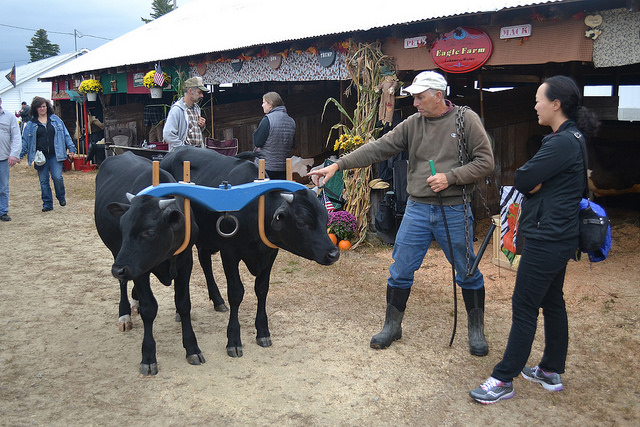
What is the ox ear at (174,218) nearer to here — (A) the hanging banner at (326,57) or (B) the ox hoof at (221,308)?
(B) the ox hoof at (221,308)

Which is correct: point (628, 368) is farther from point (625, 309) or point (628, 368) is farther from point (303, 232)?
point (303, 232)

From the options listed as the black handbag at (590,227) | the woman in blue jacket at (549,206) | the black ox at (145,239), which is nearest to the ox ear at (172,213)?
the black ox at (145,239)

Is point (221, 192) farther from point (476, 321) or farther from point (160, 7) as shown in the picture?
point (160, 7)

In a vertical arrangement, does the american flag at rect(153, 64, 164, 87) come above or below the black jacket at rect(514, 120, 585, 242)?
above

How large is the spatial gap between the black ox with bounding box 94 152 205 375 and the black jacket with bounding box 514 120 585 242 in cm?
217

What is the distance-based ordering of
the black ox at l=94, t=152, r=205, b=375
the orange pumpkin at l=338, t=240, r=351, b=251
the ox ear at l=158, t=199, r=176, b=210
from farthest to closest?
the orange pumpkin at l=338, t=240, r=351, b=251
the ox ear at l=158, t=199, r=176, b=210
the black ox at l=94, t=152, r=205, b=375

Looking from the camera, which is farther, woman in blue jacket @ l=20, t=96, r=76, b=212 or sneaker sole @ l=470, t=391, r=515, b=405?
woman in blue jacket @ l=20, t=96, r=76, b=212

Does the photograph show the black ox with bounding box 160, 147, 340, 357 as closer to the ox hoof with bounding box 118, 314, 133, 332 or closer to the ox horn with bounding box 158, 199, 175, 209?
the ox horn with bounding box 158, 199, 175, 209

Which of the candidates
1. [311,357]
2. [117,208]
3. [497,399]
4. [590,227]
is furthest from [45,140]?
[590,227]

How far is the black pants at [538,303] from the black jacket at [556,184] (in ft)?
0.28

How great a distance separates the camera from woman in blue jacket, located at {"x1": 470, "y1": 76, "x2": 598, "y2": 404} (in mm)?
3311

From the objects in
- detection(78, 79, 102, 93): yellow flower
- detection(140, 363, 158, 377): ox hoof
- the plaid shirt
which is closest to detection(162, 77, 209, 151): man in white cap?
the plaid shirt

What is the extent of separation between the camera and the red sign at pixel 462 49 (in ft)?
20.3

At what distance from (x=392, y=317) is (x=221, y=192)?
1.63 m
